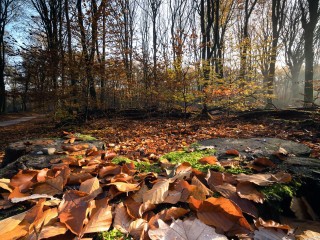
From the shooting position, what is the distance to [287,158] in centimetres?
179

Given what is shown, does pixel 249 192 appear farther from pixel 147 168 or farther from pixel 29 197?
pixel 29 197

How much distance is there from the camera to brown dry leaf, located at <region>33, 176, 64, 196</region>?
1.18 meters

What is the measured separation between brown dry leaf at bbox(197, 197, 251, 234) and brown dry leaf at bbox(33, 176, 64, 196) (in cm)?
82

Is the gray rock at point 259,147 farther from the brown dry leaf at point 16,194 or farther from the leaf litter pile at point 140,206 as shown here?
the brown dry leaf at point 16,194

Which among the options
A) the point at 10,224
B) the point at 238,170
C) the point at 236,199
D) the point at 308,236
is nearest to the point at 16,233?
the point at 10,224

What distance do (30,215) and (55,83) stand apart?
8.54 metres

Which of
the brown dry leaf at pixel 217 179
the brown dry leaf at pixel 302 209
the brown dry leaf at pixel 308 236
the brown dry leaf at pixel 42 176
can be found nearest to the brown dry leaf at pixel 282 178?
the brown dry leaf at pixel 302 209

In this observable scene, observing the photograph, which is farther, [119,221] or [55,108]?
[55,108]

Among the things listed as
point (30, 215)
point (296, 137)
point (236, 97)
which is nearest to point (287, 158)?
point (30, 215)

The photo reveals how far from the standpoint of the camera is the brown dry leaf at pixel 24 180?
1.24m

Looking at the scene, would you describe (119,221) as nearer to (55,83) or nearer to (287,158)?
(287,158)

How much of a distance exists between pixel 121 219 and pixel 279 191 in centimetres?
99

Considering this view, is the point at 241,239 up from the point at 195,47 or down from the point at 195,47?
down

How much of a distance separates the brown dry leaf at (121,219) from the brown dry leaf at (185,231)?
15 centimetres
